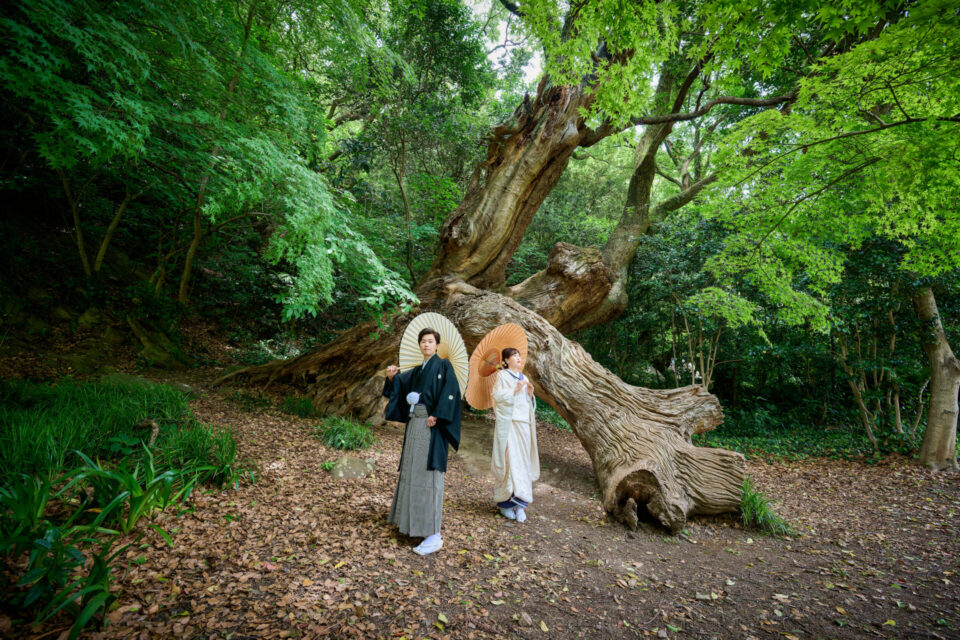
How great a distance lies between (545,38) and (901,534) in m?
6.04

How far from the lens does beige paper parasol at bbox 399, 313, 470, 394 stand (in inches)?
124

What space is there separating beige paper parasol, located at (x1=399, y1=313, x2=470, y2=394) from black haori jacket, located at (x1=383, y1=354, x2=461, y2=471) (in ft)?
0.28

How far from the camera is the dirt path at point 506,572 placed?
6.57 ft

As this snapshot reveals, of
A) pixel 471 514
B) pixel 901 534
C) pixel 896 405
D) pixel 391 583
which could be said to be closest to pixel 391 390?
pixel 391 583

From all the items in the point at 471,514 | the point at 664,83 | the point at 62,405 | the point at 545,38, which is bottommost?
the point at 471,514

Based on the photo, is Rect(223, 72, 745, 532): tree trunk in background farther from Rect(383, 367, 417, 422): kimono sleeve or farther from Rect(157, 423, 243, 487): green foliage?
Rect(157, 423, 243, 487): green foliage

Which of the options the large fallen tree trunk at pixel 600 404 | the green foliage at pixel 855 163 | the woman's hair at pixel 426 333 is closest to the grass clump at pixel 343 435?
the large fallen tree trunk at pixel 600 404

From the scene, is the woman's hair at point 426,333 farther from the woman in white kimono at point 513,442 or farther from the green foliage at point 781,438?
the green foliage at point 781,438

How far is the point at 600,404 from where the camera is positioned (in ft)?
15.9

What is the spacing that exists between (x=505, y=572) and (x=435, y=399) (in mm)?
1315

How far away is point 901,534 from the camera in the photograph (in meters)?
3.59

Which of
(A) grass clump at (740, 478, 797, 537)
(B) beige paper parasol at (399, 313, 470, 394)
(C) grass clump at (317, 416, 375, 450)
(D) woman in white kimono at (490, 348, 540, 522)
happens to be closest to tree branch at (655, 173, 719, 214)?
(A) grass clump at (740, 478, 797, 537)

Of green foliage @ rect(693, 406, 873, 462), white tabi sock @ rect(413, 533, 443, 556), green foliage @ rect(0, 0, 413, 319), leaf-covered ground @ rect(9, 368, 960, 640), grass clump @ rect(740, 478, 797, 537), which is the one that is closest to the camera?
leaf-covered ground @ rect(9, 368, 960, 640)

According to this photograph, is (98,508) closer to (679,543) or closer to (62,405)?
(62,405)
